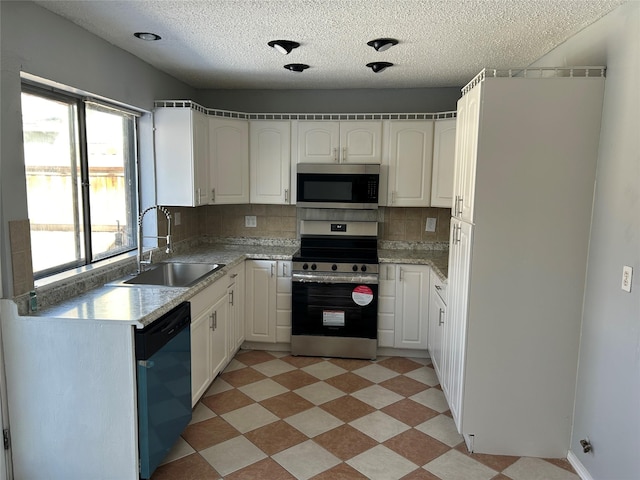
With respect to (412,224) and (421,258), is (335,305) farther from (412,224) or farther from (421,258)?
(412,224)

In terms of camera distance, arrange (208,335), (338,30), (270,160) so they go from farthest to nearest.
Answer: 1. (270,160)
2. (208,335)
3. (338,30)

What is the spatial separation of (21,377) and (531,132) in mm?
2792

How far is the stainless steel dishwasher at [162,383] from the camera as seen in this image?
2.15 metres

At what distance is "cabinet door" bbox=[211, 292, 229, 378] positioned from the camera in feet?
10.5

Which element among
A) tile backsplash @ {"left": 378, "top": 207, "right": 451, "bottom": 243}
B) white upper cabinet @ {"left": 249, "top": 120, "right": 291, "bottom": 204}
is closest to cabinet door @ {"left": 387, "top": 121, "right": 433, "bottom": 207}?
tile backsplash @ {"left": 378, "top": 207, "right": 451, "bottom": 243}

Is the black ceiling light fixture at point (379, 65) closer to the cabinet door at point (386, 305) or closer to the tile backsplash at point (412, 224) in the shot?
the tile backsplash at point (412, 224)

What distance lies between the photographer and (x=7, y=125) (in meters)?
2.05

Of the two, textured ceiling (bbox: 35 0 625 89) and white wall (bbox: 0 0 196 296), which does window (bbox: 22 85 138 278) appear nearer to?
white wall (bbox: 0 0 196 296)

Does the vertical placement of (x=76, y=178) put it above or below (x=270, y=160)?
below

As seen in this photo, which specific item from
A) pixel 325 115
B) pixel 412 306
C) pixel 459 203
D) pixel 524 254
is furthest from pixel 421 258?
pixel 325 115

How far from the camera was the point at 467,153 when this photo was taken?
2.64m

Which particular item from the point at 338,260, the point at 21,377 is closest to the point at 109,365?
the point at 21,377

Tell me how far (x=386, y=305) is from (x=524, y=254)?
165 cm

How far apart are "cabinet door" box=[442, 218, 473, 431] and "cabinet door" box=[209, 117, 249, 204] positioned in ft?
6.75
